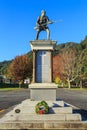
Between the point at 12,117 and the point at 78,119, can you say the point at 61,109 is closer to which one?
A: the point at 78,119

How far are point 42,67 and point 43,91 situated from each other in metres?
1.27

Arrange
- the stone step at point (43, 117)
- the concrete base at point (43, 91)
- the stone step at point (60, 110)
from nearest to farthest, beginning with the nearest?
the stone step at point (43, 117) → the stone step at point (60, 110) → the concrete base at point (43, 91)

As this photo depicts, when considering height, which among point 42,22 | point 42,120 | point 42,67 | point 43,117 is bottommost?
point 42,120

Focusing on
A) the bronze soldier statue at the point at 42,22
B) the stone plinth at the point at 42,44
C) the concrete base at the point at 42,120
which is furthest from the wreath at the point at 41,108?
the bronze soldier statue at the point at 42,22

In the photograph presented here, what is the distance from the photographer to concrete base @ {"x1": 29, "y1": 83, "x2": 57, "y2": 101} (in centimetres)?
1555

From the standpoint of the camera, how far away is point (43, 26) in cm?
1688

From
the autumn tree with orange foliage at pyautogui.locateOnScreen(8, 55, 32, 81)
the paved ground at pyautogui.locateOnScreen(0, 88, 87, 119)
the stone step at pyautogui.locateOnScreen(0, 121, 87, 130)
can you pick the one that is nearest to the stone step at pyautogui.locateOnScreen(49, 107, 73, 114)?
the stone step at pyautogui.locateOnScreen(0, 121, 87, 130)

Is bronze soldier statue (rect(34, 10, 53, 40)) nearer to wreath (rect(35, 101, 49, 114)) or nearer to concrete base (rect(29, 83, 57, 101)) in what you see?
concrete base (rect(29, 83, 57, 101))

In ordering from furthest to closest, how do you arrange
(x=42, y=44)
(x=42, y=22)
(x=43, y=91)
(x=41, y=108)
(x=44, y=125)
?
(x=42, y=22) → (x=42, y=44) → (x=43, y=91) → (x=41, y=108) → (x=44, y=125)

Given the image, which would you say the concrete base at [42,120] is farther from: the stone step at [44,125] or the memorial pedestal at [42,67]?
the memorial pedestal at [42,67]

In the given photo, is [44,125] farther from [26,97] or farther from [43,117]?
[26,97]

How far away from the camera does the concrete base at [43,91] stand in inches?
612

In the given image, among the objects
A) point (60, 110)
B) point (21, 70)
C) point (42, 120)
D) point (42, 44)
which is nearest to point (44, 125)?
point (42, 120)

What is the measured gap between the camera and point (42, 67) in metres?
16.0
